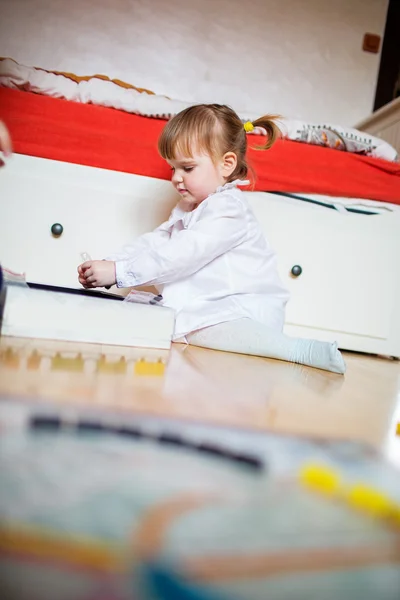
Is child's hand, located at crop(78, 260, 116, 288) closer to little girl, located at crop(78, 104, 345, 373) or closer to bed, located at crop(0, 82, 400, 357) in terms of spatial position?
little girl, located at crop(78, 104, 345, 373)

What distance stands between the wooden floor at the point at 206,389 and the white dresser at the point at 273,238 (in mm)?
417

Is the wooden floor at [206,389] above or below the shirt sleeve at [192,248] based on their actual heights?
below

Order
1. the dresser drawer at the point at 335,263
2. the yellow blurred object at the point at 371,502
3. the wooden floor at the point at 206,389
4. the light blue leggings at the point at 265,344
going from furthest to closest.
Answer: the dresser drawer at the point at 335,263 < the light blue leggings at the point at 265,344 < the wooden floor at the point at 206,389 < the yellow blurred object at the point at 371,502

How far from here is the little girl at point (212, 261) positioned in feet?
3.82

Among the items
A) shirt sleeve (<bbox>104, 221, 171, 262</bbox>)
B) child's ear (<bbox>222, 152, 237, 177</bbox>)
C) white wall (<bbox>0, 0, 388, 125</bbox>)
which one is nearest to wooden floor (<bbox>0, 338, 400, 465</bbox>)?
shirt sleeve (<bbox>104, 221, 171, 262</bbox>)

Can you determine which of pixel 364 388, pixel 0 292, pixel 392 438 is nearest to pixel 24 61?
pixel 0 292

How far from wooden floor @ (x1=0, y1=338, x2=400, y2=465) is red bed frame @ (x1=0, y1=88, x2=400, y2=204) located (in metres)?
0.62

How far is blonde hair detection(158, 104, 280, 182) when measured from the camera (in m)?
1.30

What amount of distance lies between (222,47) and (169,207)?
3.95ft

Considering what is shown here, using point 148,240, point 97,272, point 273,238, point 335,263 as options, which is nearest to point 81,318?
point 97,272

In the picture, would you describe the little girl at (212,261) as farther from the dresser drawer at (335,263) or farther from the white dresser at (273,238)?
the dresser drawer at (335,263)

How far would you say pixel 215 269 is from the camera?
1.27 m

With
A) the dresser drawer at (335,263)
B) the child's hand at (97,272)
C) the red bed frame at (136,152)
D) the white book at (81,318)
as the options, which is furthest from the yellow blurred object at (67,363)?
the dresser drawer at (335,263)

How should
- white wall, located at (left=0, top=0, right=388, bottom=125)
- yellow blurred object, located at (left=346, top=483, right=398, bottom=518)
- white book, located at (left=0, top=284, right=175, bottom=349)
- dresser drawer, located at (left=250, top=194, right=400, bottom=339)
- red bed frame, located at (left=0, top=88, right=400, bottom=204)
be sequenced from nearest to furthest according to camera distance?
yellow blurred object, located at (left=346, top=483, right=398, bottom=518) → white book, located at (left=0, top=284, right=175, bottom=349) → red bed frame, located at (left=0, top=88, right=400, bottom=204) → dresser drawer, located at (left=250, top=194, right=400, bottom=339) → white wall, located at (left=0, top=0, right=388, bottom=125)
